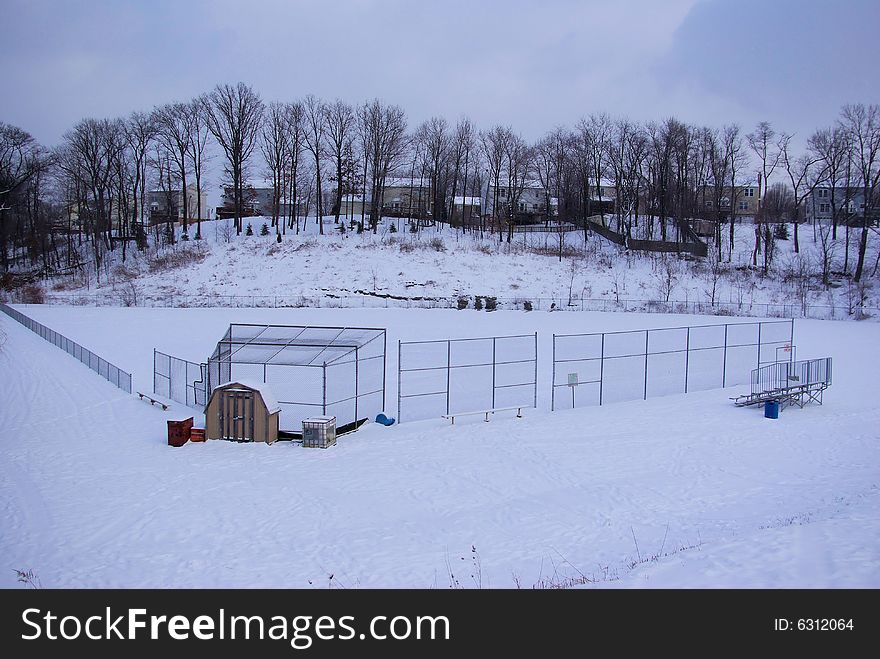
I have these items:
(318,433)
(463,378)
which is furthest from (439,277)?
(318,433)

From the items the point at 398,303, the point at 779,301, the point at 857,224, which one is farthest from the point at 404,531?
the point at 857,224

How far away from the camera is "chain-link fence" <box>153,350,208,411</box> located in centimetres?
2455

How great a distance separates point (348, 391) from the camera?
26.0 m

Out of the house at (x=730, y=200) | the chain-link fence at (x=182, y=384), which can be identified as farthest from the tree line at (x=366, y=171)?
the chain-link fence at (x=182, y=384)

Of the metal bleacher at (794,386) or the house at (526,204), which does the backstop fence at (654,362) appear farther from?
the house at (526,204)

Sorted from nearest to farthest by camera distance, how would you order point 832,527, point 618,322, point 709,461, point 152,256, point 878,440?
1. point 832,527
2. point 709,461
3. point 878,440
4. point 618,322
5. point 152,256

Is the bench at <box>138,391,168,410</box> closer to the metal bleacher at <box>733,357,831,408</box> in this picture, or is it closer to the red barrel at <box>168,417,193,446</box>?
the red barrel at <box>168,417,193,446</box>

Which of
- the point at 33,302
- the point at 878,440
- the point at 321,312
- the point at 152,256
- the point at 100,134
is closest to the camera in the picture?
the point at 878,440

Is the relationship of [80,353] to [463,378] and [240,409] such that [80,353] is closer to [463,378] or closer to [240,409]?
[240,409]

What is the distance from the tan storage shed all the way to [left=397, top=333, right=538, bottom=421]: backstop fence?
426cm

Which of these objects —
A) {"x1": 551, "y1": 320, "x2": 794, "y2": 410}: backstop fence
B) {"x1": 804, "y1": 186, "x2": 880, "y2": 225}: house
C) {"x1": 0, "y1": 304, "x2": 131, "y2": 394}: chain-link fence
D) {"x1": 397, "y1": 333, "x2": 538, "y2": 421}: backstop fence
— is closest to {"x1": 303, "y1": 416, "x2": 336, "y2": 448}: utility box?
{"x1": 397, "y1": 333, "x2": 538, "y2": 421}: backstop fence

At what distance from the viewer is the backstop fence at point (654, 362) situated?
2675 centimetres

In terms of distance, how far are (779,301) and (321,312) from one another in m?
34.4
